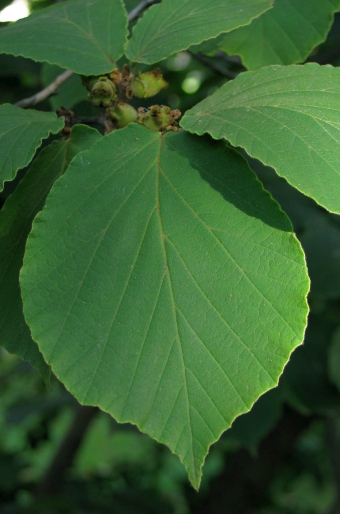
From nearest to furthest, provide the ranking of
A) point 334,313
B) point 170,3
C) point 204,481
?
point 170,3, point 334,313, point 204,481

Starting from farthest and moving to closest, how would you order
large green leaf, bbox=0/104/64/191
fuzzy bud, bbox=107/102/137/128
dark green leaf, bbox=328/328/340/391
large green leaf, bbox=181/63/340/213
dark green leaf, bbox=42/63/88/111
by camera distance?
dark green leaf, bbox=328/328/340/391, dark green leaf, bbox=42/63/88/111, fuzzy bud, bbox=107/102/137/128, large green leaf, bbox=0/104/64/191, large green leaf, bbox=181/63/340/213

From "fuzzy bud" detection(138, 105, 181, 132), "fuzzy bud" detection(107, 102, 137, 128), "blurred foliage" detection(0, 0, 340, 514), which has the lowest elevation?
"blurred foliage" detection(0, 0, 340, 514)

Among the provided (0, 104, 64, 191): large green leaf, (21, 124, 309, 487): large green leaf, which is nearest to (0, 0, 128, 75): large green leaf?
(0, 104, 64, 191): large green leaf

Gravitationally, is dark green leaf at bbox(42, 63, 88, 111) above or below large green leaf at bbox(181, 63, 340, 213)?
above

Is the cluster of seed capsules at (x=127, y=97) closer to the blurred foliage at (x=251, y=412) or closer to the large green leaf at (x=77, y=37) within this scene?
the large green leaf at (x=77, y=37)

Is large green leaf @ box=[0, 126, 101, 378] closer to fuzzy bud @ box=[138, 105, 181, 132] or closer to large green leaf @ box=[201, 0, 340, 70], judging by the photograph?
fuzzy bud @ box=[138, 105, 181, 132]

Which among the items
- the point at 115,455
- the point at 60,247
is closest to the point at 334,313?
the point at 60,247

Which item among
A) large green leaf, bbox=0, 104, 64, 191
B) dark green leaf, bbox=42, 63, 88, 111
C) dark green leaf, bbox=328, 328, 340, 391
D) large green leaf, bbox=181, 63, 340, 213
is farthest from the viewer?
dark green leaf, bbox=328, 328, 340, 391

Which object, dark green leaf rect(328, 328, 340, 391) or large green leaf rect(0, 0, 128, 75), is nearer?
large green leaf rect(0, 0, 128, 75)

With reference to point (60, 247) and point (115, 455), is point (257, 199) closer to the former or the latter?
point (60, 247)
